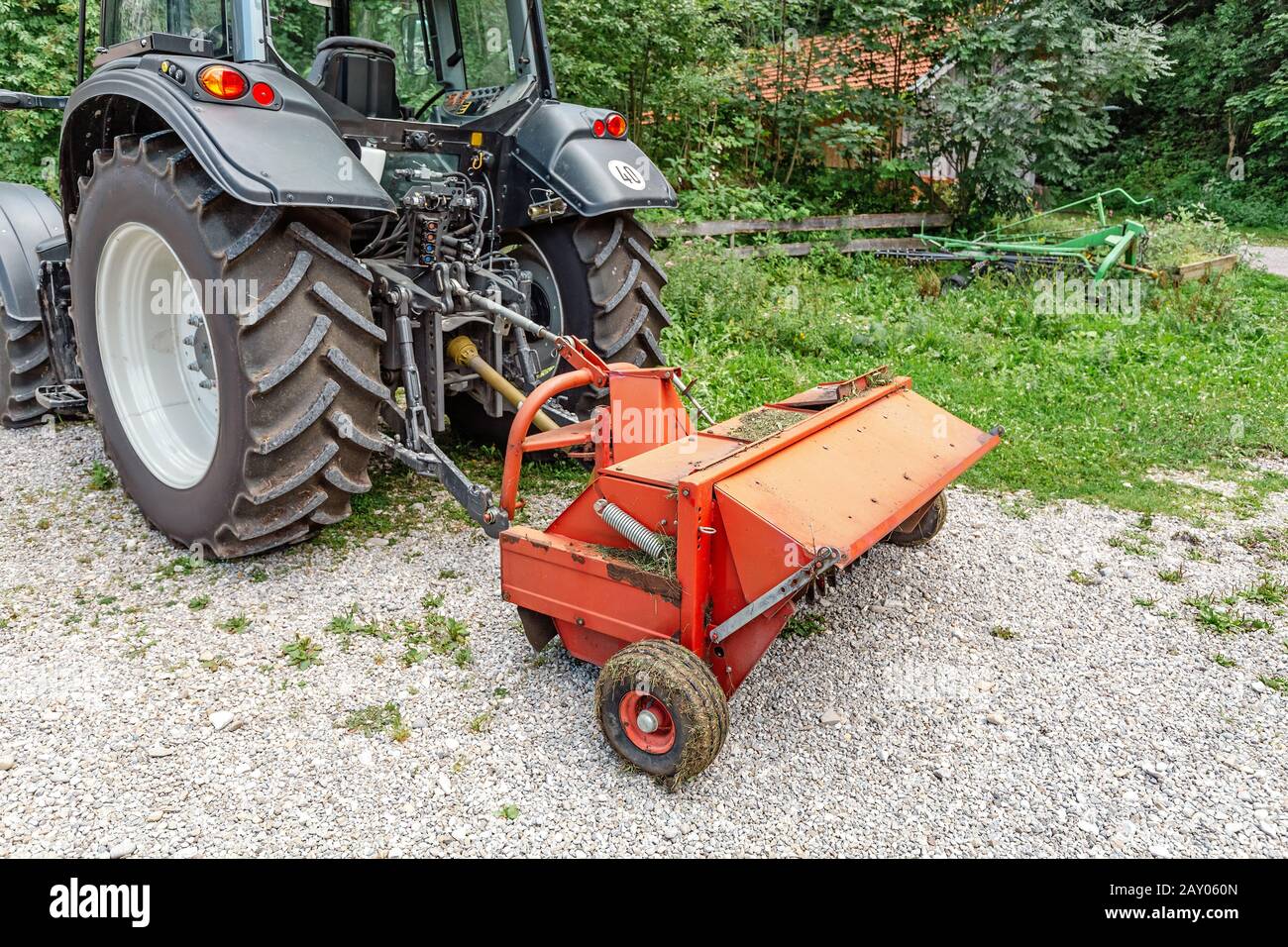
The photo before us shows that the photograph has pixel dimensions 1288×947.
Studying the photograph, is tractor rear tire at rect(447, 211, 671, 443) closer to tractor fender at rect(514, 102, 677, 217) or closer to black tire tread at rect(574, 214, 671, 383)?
black tire tread at rect(574, 214, 671, 383)

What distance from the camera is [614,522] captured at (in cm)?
252

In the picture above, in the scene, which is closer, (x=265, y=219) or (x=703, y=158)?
(x=265, y=219)

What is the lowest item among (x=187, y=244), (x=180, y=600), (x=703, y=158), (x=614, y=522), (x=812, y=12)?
(x=180, y=600)

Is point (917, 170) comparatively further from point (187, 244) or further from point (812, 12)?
point (187, 244)

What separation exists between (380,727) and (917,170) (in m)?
10.4

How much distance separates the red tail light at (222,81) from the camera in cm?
282

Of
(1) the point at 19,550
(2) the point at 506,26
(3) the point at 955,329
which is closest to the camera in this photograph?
(1) the point at 19,550

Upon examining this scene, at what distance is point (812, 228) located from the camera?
10.0 m

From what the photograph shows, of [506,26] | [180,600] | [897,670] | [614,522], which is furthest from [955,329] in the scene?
[180,600]

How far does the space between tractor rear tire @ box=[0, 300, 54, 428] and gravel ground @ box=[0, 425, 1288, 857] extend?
4.90ft

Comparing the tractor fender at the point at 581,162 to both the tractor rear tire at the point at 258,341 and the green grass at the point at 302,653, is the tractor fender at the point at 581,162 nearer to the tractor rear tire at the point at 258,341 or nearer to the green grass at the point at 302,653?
the tractor rear tire at the point at 258,341

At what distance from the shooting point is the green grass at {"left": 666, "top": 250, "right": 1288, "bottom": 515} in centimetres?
462

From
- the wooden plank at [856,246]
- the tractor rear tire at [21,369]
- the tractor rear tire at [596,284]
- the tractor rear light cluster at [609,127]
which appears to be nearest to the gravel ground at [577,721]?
the tractor rear tire at [596,284]

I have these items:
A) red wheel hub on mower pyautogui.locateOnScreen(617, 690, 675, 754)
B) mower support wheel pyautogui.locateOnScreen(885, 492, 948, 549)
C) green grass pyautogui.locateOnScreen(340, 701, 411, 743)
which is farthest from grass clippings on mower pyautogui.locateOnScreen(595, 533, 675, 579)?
mower support wheel pyautogui.locateOnScreen(885, 492, 948, 549)
